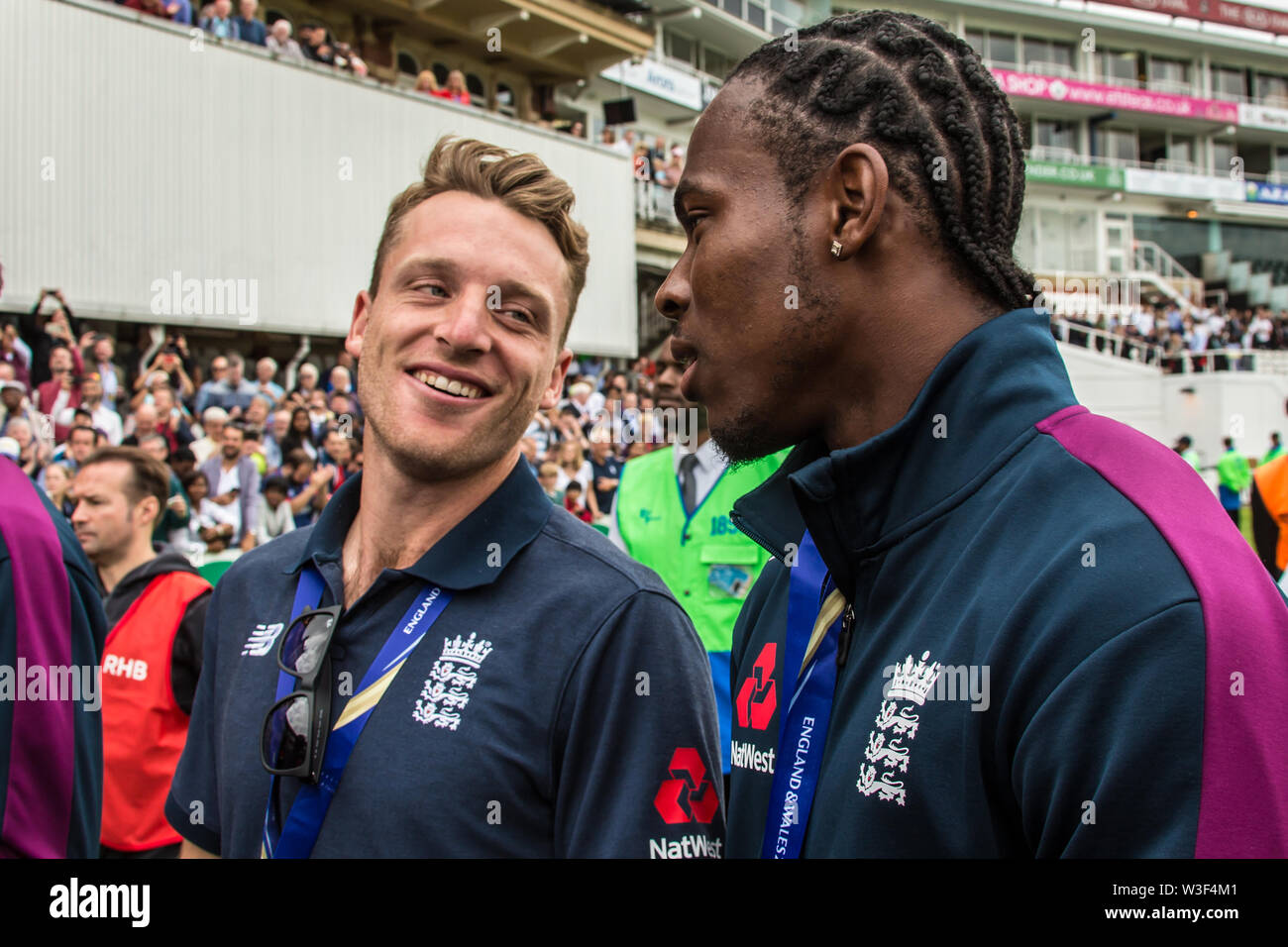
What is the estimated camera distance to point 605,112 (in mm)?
22625

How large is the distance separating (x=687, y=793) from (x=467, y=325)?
3.10 ft

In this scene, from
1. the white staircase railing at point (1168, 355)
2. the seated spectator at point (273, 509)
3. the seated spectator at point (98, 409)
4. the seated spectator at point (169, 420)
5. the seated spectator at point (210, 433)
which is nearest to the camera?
the seated spectator at point (98, 409)

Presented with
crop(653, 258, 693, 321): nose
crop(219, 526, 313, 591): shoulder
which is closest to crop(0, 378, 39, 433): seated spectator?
crop(219, 526, 313, 591): shoulder

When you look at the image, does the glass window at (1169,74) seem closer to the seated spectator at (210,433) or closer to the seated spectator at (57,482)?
the seated spectator at (210,433)

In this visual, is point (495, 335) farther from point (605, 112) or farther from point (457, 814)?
point (605, 112)

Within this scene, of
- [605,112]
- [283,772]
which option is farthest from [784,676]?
[605,112]

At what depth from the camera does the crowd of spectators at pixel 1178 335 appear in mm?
29781

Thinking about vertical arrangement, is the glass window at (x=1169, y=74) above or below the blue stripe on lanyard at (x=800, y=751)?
above

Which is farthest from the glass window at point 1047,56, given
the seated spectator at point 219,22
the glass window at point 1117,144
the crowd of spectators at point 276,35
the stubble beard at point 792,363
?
the stubble beard at point 792,363

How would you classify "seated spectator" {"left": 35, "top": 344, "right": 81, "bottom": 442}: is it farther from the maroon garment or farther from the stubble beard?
the stubble beard

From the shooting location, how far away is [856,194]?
1471mm

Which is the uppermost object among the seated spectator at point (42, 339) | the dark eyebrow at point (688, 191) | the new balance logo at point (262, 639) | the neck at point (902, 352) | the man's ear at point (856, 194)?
the seated spectator at point (42, 339)

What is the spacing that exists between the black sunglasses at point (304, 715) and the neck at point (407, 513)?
153mm
